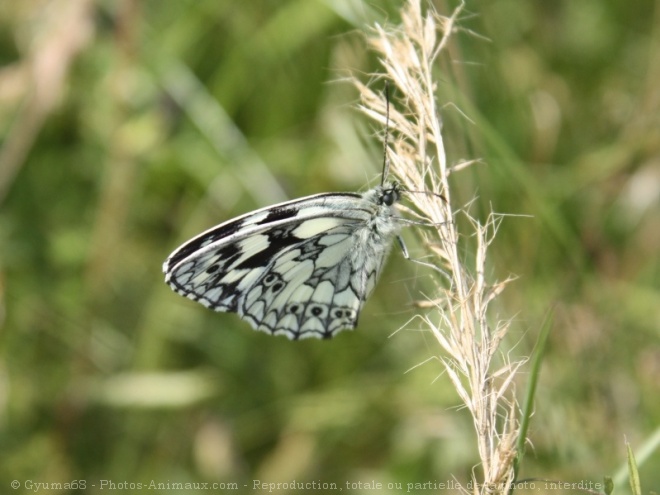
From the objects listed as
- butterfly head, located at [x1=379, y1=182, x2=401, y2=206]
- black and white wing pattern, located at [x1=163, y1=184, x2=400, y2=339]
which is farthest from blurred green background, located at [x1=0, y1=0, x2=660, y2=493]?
butterfly head, located at [x1=379, y1=182, x2=401, y2=206]

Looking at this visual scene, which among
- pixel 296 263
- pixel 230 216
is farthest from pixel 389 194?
pixel 230 216

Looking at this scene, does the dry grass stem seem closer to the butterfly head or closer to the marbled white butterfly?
the butterfly head

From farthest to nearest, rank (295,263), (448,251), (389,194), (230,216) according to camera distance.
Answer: (230,216) < (295,263) < (389,194) < (448,251)

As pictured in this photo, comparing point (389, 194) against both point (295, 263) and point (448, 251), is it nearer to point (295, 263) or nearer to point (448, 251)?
point (295, 263)

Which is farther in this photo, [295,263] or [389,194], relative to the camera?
[295,263]

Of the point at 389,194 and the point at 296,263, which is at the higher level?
the point at 389,194

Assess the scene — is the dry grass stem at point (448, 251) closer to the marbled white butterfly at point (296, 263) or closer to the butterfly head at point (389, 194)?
the butterfly head at point (389, 194)

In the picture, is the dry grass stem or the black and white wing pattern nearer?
the dry grass stem

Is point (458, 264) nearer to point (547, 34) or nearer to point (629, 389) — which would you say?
point (629, 389)

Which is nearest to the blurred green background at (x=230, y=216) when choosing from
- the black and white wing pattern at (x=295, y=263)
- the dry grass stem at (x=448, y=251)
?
the black and white wing pattern at (x=295, y=263)
